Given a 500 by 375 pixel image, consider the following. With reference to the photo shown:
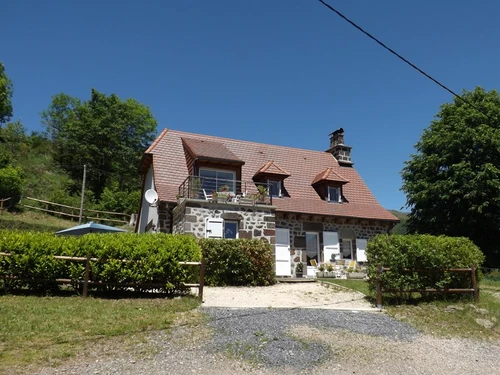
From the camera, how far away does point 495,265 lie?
23.8 m

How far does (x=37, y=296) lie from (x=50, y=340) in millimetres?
3826

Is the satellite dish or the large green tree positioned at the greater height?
the large green tree

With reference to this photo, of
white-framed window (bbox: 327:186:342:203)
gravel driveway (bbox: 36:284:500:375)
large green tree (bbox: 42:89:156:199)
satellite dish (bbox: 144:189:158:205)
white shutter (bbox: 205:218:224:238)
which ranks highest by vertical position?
large green tree (bbox: 42:89:156:199)

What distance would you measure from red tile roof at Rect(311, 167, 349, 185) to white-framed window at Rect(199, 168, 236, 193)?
4.86m

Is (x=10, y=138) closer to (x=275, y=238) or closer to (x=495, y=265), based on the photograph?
(x=275, y=238)

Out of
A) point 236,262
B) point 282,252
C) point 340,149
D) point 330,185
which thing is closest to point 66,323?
point 236,262

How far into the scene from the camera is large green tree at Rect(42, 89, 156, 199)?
40375 millimetres

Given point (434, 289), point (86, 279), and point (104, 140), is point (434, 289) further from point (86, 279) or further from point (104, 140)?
point (104, 140)

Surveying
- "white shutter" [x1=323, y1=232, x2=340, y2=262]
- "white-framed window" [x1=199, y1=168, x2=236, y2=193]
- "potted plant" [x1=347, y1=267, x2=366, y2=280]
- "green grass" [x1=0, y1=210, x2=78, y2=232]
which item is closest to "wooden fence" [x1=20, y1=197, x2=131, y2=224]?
"green grass" [x1=0, y1=210, x2=78, y2=232]

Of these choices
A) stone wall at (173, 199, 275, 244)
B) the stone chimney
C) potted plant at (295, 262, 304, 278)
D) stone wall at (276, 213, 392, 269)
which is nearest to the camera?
stone wall at (173, 199, 275, 244)

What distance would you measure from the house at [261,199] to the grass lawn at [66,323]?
716 centimetres

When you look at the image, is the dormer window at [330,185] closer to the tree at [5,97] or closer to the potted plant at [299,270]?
the potted plant at [299,270]

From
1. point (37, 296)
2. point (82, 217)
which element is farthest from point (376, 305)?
point (82, 217)

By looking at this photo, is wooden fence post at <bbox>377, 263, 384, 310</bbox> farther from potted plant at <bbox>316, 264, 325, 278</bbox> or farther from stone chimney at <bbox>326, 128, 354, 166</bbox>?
stone chimney at <bbox>326, 128, 354, 166</bbox>
